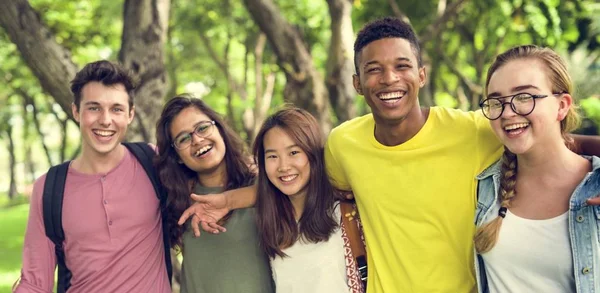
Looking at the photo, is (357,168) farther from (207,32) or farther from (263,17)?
(207,32)

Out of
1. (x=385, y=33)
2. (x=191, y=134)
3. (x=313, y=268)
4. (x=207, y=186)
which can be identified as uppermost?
(x=385, y=33)

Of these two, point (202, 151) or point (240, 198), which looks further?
point (202, 151)

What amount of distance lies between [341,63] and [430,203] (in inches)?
220

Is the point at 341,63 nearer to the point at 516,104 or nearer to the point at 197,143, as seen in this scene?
the point at 197,143

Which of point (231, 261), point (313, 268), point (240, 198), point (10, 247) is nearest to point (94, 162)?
point (240, 198)

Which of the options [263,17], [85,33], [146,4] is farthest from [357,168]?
[85,33]

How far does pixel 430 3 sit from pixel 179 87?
11.8 meters

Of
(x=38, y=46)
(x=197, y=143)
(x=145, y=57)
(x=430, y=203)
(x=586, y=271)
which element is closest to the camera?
(x=586, y=271)

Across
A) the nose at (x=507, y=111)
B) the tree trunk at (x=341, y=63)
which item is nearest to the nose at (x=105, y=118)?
the nose at (x=507, y=111)

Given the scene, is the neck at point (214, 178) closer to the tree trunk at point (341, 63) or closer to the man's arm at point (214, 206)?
the man's arm at point (214, 206)

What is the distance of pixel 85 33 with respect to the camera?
1554 cm

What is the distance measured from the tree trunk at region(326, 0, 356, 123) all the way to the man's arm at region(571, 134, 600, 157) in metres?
5.49

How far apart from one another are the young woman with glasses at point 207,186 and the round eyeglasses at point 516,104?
1.63 meters

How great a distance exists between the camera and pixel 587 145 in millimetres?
3293
